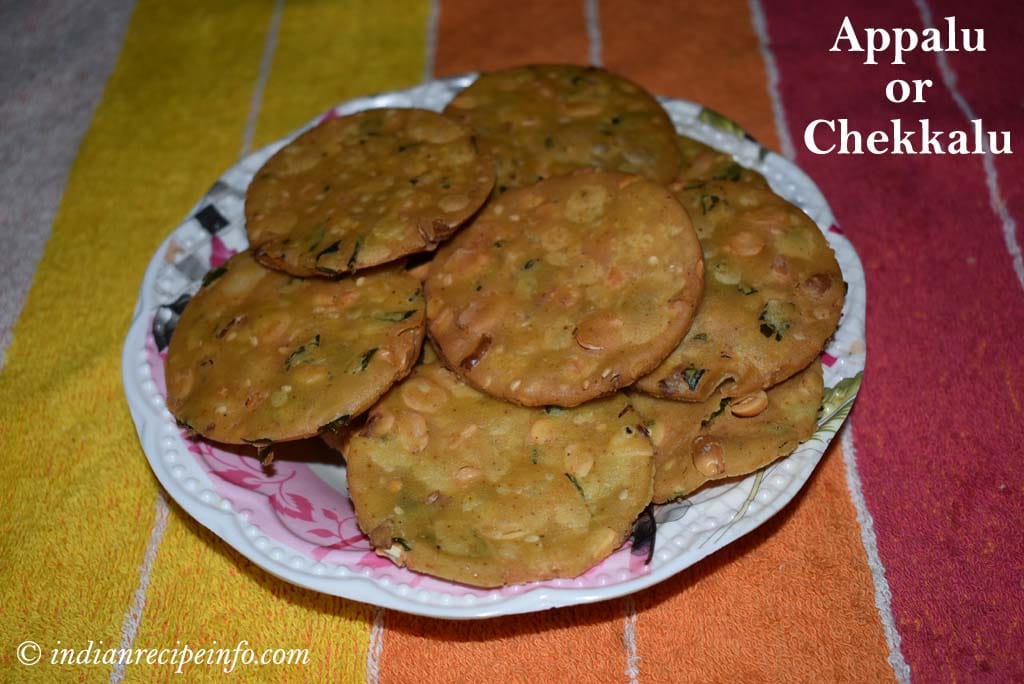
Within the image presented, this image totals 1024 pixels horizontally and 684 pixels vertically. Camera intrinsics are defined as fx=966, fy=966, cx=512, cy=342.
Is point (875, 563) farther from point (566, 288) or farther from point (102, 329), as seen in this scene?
point (102, 329)

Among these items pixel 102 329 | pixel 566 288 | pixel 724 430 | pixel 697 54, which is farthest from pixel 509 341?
pixel 697 54

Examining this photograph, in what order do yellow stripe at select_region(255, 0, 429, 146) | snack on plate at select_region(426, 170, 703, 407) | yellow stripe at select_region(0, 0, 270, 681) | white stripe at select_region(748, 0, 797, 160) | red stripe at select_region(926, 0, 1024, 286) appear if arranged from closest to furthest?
1. snack on plate at select_region(426, 170, 703, 407)
2. yellow stripe at select_region(0, 0, 270, 681)
3. red stripe at select_region(926, 0, 1024, 286)
4. white stripe at select_region(748, 0, 797, 160)
5. yellow stripe at select_region(255, 0, 429, 146)

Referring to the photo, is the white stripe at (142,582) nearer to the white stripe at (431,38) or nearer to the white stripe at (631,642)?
the white stripe at (631,642)

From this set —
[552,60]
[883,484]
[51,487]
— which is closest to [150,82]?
[552,60]

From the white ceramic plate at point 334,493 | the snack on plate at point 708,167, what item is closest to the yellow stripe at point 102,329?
the white ceramic plate at point 334,493

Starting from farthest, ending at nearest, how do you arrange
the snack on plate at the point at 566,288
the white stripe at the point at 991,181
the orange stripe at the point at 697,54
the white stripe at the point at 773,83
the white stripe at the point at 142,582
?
the orange stripe at the point at 697,54 < the white stripe at the point at 773,83 < the white stripe at the point at 991,181 < the white stripe at the point at 142,582 < the snack on plate at the point at 566,288

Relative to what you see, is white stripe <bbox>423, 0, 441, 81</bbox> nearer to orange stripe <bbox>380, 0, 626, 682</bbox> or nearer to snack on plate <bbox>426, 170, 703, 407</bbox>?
snack on plate <bbox>426, 170, 703, 407</bbox>

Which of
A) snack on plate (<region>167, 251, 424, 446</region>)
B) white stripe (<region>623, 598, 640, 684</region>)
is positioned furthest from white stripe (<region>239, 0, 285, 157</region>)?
white stripe (<region>623, 598, 640, 684</region>)
